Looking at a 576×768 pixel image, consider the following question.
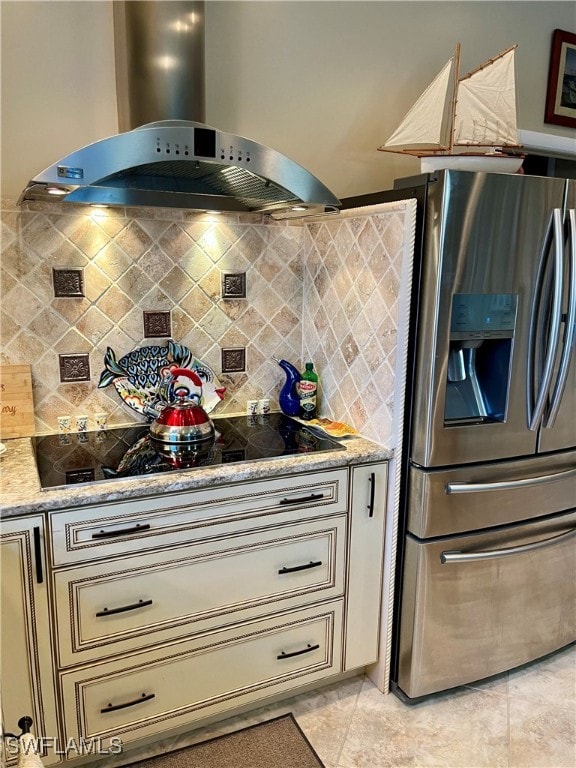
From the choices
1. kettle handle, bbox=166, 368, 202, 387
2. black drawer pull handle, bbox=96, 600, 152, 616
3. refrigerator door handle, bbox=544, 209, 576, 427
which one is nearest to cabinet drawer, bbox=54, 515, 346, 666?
black drawer pull handle, bbox=96, 600, 152, 616

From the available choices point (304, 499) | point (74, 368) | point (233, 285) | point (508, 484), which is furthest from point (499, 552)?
point (74, 368)

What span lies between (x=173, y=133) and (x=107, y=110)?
674mm

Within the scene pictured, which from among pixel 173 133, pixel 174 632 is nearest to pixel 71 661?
pixel 174 632

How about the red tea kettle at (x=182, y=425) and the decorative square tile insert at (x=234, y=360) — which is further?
the decorative square tile insert at (x=234, y=360)

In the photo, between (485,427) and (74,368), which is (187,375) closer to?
(74,368)

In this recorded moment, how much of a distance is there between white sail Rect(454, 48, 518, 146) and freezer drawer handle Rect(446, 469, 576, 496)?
1.13 m

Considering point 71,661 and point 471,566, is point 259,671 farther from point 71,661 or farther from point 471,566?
point 471,566

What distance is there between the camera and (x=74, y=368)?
207 centimetres

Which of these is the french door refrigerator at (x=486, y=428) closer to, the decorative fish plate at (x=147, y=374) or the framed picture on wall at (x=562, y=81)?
the decorative fish plate at (x=147, y=374)

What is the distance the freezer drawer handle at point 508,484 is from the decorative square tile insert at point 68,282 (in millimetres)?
1404

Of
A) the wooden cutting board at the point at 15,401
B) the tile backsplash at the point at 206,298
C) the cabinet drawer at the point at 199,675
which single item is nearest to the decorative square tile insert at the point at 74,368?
the tile backsplash at the point at 206,298

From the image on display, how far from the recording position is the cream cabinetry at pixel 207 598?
1.61 meters

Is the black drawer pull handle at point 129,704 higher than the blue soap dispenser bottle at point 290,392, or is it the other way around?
the blue soap dispenser bottle at point 290,392

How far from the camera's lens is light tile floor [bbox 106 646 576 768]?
1.86 meters
